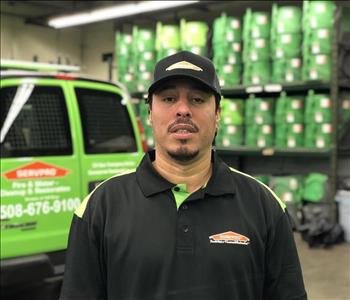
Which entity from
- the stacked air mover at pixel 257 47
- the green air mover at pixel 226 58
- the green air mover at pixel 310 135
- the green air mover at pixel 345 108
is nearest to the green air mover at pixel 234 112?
the stacked air mover at pixel 257 47

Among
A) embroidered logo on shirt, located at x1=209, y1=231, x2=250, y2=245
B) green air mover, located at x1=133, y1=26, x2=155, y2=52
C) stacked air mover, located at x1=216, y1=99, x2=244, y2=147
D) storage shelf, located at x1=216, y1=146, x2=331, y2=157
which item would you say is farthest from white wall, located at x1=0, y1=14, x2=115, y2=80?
embroidered logo on shirt, located at x1=209, y1=231, x2=250, y2=245

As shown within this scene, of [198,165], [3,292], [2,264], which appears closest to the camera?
[198,165]

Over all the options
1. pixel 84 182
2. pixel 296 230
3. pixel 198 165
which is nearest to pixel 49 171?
pixel 84 182

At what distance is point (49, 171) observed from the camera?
164 inches

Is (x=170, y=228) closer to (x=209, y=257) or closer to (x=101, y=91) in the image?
(x=209, y=257)

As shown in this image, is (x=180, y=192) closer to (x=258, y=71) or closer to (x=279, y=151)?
(x=279, y=151)

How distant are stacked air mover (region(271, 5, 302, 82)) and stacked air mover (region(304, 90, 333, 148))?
0.47 meters

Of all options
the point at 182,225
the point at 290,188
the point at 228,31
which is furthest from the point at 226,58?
the point at 182,225

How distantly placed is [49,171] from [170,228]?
282 centimetres

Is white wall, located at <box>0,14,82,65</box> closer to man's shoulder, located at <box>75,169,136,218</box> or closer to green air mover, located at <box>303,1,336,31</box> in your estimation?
green air mover, located at <box>303,1,336,31</box>

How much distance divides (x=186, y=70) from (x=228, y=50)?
266 inches

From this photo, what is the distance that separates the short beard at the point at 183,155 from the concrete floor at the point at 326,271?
352 centimetres

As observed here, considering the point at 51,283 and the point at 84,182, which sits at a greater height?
the point at 84,182

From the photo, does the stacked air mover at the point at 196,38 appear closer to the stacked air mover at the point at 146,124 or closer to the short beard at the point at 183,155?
the stacked air mover at the point at 146,124
